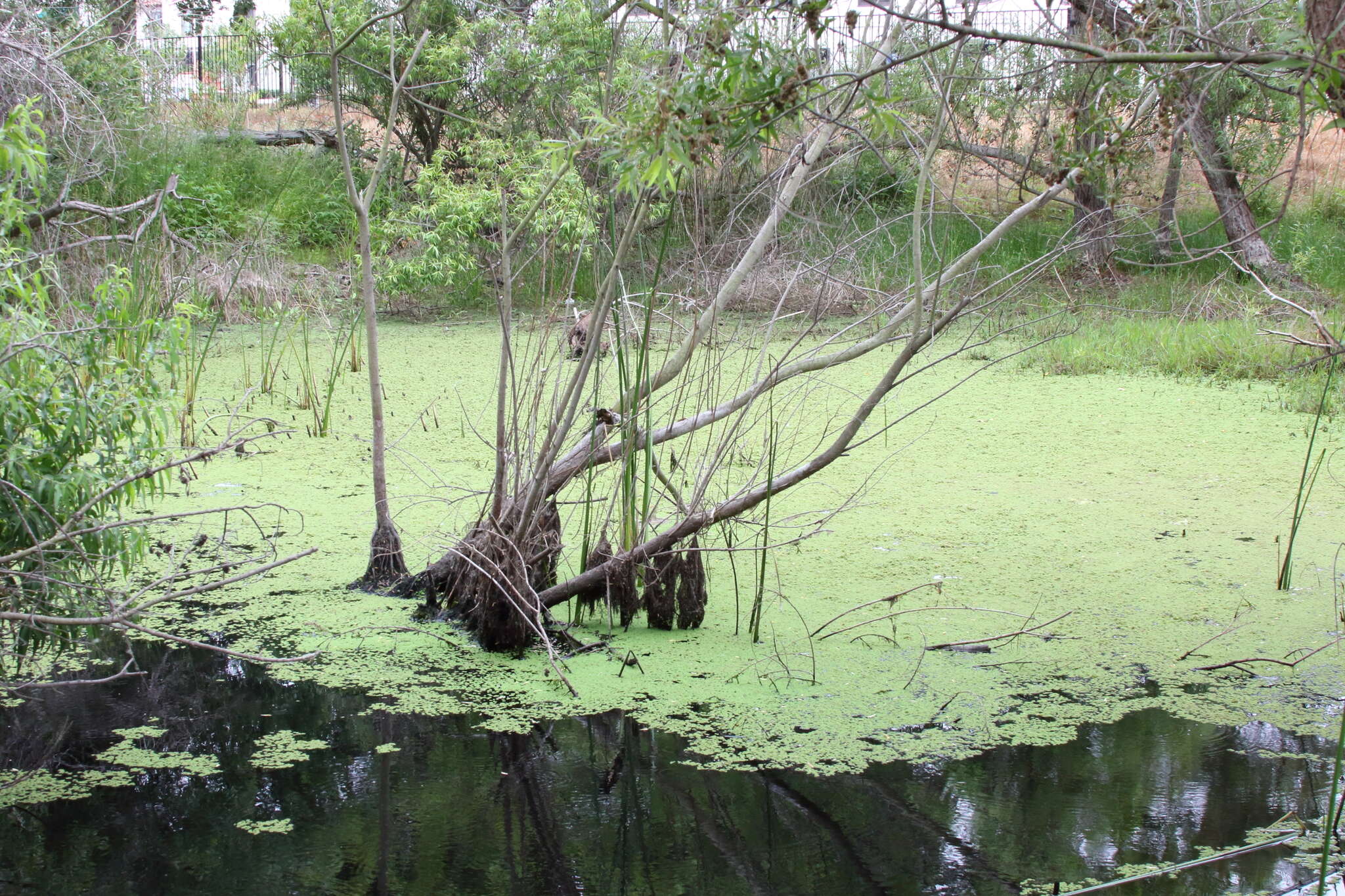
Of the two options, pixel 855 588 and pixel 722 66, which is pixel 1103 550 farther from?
pixel 722 66

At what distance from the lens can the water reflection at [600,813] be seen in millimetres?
2068

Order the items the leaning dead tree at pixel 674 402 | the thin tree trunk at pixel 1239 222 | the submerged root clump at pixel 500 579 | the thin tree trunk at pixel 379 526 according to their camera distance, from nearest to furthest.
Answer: the leaning dead tree at pixel 674 402 < the submerged root clump at pixel 500 579 < the thin tree trunk at pixel 379 526 < the thin tree trunk at pixel 1239 222

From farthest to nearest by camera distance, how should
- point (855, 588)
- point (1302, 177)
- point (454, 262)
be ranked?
point (1302, 177), point (454, 262), point (855, 588)

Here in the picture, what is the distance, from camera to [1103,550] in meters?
3.68

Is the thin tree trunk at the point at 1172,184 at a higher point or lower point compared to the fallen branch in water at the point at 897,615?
higher

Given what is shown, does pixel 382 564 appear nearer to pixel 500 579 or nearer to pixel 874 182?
pixel 500 579

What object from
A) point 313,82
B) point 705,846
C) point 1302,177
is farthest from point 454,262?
point 1302,177

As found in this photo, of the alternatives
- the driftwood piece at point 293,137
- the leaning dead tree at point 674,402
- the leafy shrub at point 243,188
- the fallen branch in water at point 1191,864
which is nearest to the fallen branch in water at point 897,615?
the leaning dead tree at point 674,402

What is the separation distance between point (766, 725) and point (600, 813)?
1.57ft

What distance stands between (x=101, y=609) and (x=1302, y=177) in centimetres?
1131

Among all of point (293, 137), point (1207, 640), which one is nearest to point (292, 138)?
point (293, 137)

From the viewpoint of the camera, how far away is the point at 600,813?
2.30 metres

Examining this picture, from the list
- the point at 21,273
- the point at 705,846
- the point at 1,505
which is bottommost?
the point at 705,846

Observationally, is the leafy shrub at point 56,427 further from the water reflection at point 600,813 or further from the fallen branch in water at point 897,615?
the fallen branch in water at point 897,615
